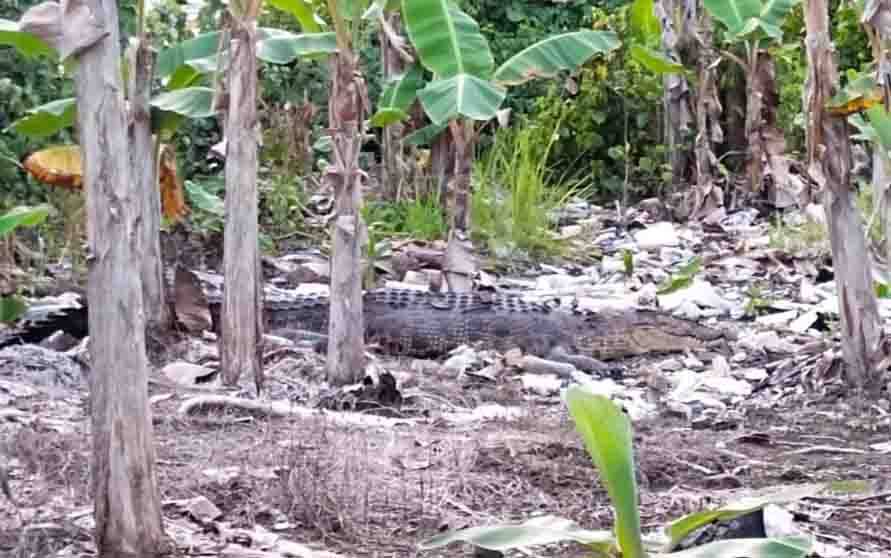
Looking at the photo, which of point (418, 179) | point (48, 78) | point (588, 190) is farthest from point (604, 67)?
point (48, 78)

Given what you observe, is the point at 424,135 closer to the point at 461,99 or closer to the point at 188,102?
the point at 188,102

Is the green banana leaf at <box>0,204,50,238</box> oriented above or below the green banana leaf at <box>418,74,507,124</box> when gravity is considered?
below

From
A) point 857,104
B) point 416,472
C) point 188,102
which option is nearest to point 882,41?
point 857,104

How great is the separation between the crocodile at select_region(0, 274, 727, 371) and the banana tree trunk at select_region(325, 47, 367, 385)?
117 cm

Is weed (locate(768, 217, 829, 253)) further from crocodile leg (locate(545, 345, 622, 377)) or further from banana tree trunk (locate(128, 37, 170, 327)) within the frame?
banana tree trunk (locate(128, 37, 170, 327))

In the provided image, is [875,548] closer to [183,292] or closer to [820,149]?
[820,149]

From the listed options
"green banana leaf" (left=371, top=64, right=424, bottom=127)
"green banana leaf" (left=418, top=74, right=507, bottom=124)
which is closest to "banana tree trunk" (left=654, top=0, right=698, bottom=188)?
"green banana leaf" (left=371, top=64, right=424, bottom=127)

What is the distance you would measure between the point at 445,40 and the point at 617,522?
3.34 m

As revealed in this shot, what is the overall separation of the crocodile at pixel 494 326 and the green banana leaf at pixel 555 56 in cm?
116

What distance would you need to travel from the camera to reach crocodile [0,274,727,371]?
671 cm

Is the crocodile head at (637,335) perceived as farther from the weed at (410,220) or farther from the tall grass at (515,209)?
the weed at (410,220)

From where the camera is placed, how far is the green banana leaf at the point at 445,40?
5547 mm

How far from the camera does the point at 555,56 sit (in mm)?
6770

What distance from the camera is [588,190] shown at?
36.7 feet
